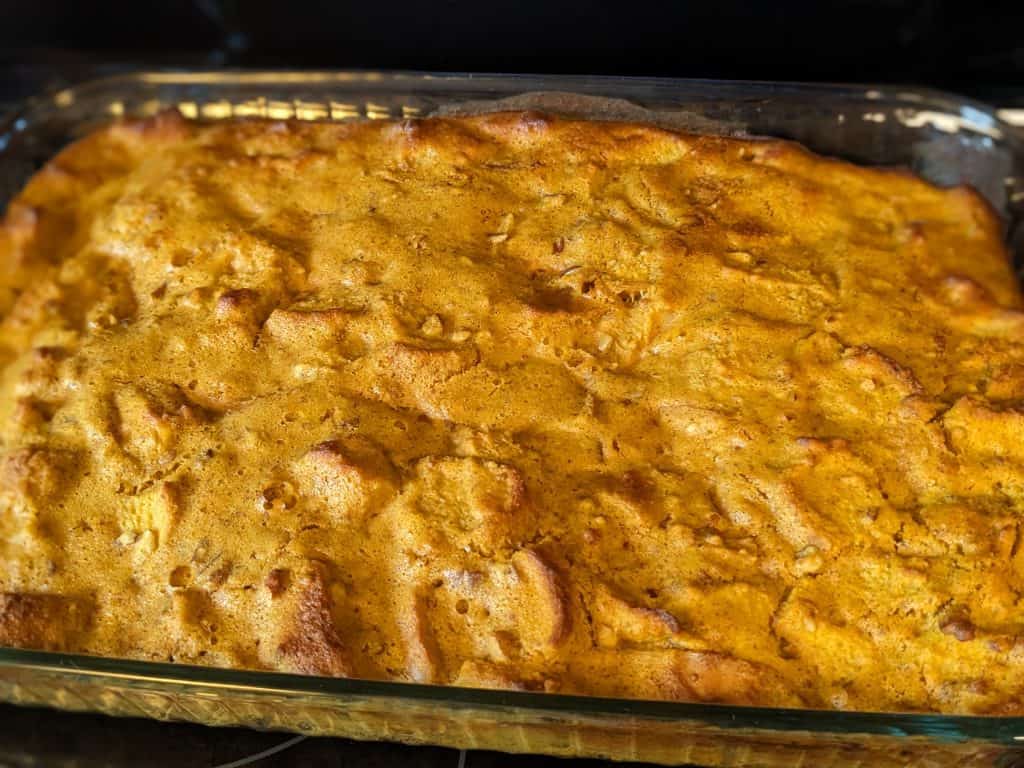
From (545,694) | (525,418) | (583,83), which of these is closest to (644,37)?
(583,83)

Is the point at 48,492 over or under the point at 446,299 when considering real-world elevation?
under

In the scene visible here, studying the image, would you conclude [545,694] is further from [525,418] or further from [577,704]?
[525,418]

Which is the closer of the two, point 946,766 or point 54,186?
point 946,766

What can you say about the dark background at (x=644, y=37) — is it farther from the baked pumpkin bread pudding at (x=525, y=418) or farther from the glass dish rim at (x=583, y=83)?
the baked pumpkin bread pudding at (x=525, y=418)

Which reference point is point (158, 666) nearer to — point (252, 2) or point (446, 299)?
point (446, 299)

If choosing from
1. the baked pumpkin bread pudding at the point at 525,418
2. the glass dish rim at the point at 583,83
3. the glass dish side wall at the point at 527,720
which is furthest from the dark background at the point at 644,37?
the glass dish side wall at the point at 527,720

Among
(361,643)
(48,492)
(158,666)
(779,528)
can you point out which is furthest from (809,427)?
(48,492)
